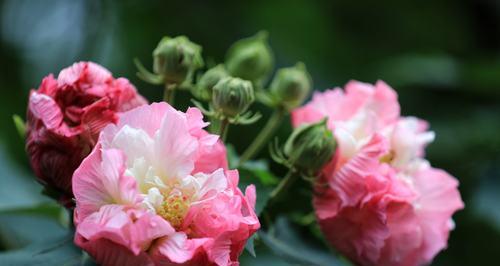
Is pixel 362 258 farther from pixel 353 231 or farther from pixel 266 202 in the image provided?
pixel 266 202

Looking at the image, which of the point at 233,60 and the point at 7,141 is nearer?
the point at 233,60

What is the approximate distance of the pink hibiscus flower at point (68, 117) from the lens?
0.79 m

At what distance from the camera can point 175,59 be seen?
92 cm

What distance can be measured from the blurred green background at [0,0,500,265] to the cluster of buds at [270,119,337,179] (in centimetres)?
20

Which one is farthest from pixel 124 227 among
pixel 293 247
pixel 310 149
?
pixel 293 247

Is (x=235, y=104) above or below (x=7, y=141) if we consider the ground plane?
above

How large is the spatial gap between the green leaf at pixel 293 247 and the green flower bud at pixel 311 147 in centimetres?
11

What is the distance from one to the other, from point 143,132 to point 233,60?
1.18 feet

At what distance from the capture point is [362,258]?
934 mm

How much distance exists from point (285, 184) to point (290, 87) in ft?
0.55

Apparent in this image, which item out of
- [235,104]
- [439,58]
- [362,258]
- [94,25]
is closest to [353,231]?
[362,258]

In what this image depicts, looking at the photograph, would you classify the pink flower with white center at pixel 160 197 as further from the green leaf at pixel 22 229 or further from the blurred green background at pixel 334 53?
the green leaf at pixel 22 229

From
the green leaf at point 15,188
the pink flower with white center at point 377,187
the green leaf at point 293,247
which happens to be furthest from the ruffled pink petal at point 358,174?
the green leaf at point 15,188

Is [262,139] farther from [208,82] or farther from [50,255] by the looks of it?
[50,255]
